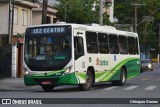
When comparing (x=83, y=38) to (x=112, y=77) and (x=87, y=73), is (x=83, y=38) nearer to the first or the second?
(x=87, y=73)

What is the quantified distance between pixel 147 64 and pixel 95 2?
950 cm

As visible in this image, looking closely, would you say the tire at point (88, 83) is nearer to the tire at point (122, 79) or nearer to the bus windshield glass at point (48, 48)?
the bus windshield glass at point (48, 48)

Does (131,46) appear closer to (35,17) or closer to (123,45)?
(123,45)

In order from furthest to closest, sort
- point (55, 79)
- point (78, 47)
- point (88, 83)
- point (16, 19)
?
1. point (16, 19)
2. point (88, 83)
3. point (78, 47)
4. point (55, 79)

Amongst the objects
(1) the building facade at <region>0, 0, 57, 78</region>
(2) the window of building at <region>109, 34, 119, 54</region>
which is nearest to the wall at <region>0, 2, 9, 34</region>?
(1) the building facade at <region>0, 0, 57, 78</region>

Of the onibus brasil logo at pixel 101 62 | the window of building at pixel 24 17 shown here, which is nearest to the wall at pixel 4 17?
the window of building at pixel 24 17

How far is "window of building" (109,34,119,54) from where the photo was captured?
27797 millimetres

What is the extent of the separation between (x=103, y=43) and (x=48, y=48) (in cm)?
402

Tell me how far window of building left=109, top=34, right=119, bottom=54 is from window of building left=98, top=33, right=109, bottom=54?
0.52 meters

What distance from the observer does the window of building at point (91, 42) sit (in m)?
25.1

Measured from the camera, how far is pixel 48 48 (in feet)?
78.2

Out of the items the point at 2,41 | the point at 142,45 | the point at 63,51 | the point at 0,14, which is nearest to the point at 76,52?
the point at 63,51

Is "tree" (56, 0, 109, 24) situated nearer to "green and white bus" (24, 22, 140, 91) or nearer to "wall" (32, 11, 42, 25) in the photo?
"wall" (32, 11, 42, 25)

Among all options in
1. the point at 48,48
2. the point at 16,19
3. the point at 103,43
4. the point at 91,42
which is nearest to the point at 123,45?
the point at 103,43
